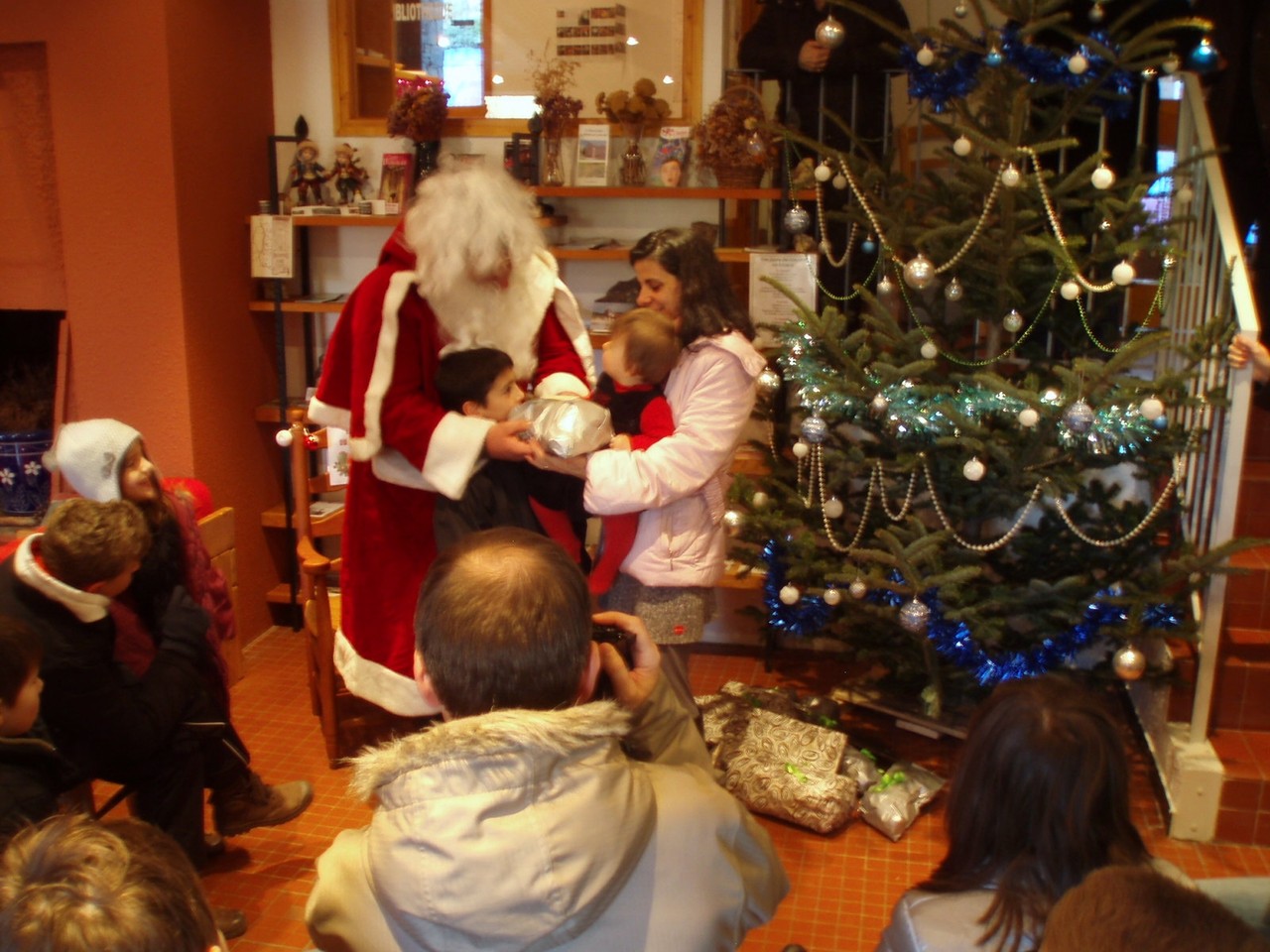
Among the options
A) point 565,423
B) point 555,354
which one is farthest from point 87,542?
point 555,354

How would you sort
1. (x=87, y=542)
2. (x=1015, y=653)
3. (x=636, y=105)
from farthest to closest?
(x=636, y=105) → (x=1015, y=653) → (x=87, y=542)

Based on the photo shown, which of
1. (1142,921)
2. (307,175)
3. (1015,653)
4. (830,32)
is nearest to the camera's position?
(1142,921)

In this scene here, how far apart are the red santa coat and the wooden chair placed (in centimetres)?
39

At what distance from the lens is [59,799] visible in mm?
2219

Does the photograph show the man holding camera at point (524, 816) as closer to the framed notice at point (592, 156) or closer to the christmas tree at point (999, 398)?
the christmas tree at point (999, 398)

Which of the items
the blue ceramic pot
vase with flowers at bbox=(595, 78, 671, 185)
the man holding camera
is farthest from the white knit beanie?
vase with flowers at bbox=(595, 78, 671, 185)

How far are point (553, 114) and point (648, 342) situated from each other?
1.59m

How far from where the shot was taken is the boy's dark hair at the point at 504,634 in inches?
48.2

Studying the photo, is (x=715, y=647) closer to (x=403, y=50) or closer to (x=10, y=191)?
(x=403, y=50)

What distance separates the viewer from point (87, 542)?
7.13ft

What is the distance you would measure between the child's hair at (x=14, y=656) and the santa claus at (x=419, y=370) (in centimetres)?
77

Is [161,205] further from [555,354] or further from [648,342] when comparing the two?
[648,342]

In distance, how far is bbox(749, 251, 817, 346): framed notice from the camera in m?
3.56

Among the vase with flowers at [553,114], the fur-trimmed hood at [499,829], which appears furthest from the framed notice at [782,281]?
the fur-trimmed hood at [499,829]
